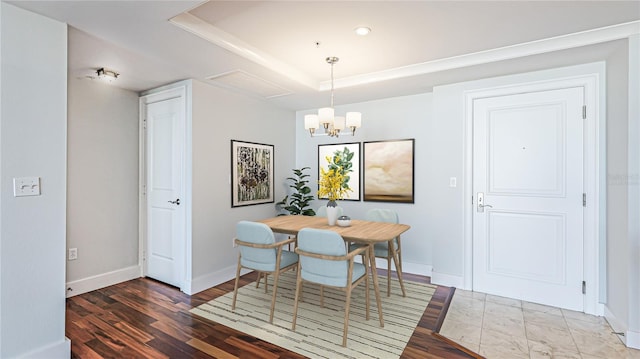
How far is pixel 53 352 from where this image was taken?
210cm

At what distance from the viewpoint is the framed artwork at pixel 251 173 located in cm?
398

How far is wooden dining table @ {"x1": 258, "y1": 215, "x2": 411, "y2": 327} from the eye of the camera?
2.66m

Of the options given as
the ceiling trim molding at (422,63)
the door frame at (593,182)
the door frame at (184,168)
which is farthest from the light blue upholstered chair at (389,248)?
the door frame at (184,168)

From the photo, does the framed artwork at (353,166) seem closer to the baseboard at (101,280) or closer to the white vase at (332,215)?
the white vase at (332,215)

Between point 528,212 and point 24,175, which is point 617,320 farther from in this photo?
point 24,175

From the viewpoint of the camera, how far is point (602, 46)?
2539 millimetres

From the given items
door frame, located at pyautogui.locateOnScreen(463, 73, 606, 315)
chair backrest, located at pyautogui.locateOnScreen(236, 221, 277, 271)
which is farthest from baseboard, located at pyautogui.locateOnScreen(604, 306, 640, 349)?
chair backrest, located at pyautogui.locateOnScreen(236, 221, 277, 271)

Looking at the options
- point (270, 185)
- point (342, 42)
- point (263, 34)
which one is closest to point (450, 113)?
point (342, 42)

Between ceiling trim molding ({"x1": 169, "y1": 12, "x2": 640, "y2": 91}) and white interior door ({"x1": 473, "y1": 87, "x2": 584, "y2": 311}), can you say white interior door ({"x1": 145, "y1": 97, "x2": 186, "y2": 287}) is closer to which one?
ceiling trim molding ({"x1": 169, "y1": 12, "x2": 640, "y2": 91})

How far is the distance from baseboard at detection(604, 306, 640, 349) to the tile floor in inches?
1.4

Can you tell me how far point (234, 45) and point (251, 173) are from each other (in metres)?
1.88

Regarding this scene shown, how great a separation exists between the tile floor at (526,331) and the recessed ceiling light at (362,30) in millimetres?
2513

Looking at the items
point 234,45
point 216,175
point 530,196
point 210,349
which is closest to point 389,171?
point 530,196

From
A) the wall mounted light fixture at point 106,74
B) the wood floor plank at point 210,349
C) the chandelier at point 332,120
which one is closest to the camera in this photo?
the wood floor plank at point 210,349
